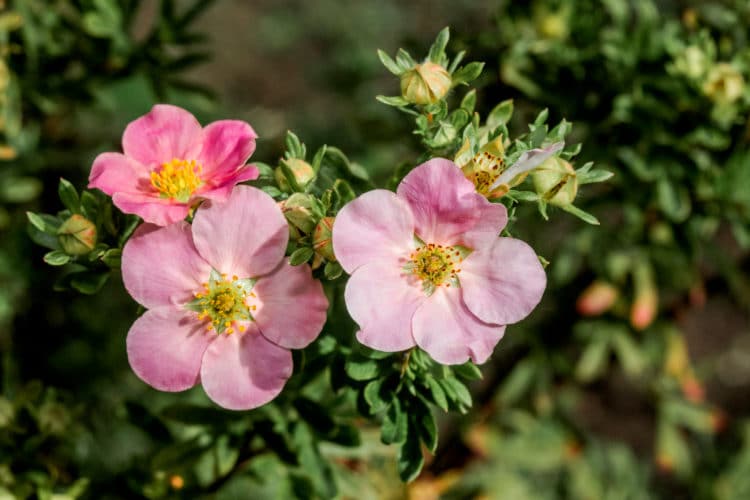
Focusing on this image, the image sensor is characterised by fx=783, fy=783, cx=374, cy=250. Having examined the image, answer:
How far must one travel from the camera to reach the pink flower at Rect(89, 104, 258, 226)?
149cm

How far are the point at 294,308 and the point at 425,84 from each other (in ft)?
1.65

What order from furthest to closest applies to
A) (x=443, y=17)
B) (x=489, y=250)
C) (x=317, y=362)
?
1. (x=443, y=17)
2. (x=317, y=362)
3. (x=489, y=250)

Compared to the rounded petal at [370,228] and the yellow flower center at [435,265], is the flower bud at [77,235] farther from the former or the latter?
the yellow flower center at [435,265]

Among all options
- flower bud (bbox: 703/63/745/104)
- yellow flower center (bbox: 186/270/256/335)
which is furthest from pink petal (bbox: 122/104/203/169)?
flower bud (bbox: 703/63/745/104)

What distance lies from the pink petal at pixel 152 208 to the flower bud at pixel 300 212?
7.6 inches

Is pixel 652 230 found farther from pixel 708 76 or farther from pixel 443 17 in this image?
pixel 443 17

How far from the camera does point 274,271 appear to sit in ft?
5.06

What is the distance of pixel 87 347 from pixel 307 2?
2541 millimetres

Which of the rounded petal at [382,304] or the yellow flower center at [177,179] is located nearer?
the rounded petal at [382,304]

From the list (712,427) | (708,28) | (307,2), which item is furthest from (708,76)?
(307,2)

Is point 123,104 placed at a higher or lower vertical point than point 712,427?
higher

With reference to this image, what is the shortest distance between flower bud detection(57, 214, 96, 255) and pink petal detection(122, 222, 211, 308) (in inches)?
5.6

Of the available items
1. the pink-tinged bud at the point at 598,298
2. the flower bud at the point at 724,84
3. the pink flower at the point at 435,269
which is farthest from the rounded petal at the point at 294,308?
the pink-tinged bud at the point at 598,298

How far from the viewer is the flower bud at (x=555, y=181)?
56.9 inches
